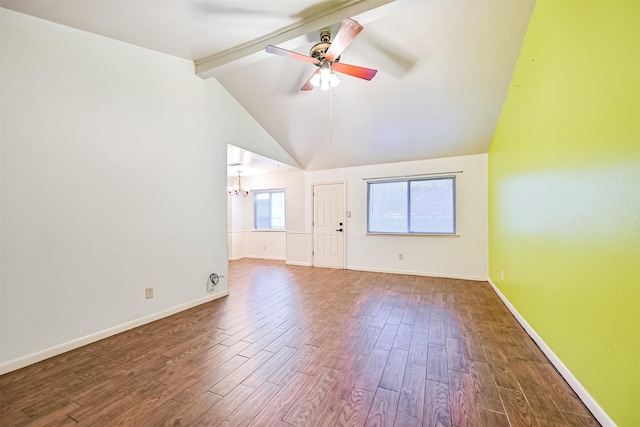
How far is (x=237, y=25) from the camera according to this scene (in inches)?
95.0

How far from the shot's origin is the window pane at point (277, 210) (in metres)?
6.84

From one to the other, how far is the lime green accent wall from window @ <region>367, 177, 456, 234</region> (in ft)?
6.98

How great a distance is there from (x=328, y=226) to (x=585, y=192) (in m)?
4.43

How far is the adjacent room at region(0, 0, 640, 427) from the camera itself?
4.64 feet

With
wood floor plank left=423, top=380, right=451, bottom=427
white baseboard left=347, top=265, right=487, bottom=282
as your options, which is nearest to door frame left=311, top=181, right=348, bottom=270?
white baseboard left=347, top=265, right=487, bottom=282

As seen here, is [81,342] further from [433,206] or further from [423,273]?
[433,206]

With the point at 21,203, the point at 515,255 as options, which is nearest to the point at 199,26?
the point at 21,203

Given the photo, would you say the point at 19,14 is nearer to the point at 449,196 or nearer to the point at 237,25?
the point at 237,25

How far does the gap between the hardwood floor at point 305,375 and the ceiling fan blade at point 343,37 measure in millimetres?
2393

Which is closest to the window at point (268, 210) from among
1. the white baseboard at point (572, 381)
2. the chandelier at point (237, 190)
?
the chandelier at point (237, 190)

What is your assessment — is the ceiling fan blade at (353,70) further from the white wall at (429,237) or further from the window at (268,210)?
the window at (268,210)

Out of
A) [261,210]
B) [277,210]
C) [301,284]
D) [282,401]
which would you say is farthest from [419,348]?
[261,210]

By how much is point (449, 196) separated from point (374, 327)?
314 centimetres

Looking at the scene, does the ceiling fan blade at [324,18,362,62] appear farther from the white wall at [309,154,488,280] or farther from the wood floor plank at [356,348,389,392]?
the white wall at [309,154,488,280]
